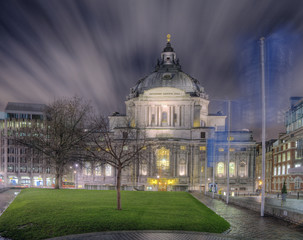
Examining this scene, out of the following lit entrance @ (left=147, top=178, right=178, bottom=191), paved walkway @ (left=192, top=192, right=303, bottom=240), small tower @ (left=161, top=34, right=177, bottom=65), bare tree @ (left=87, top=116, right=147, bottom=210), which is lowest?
lit entrance @ (left=147, top=178, right=178, bottom=191)

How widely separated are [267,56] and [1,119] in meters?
109

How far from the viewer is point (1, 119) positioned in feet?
370

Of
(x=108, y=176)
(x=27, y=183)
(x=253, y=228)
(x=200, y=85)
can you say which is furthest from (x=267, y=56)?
(x=27, y=183)

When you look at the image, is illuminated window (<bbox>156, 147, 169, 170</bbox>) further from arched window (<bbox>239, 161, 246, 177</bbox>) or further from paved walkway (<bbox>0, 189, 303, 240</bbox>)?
paved walkway (<bbox>0, 189, 303, 240</bbox>)

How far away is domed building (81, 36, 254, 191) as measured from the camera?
293 ft

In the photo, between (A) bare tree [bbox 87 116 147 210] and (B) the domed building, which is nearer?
(A) bare tree [bbox 87 116 147 210]

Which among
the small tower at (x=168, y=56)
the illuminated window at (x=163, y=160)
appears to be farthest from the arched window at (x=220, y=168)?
the small tower at (x=168, y=56)

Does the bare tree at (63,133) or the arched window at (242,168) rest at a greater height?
the bare tree at (63,133)

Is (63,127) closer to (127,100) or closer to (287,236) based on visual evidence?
(287,236)

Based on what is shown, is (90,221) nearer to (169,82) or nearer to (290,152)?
(290,152)

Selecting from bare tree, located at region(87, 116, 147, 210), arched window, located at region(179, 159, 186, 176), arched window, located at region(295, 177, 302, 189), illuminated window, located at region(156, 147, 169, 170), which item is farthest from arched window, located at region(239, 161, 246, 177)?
bare tree, located at region(87, 116, 147, 210)

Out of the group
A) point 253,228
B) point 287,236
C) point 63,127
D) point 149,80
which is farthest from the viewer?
point 149,80

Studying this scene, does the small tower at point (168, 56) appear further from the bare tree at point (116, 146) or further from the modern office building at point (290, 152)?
the bare tree at point (116, 146)

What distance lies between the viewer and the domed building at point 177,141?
89.4m
